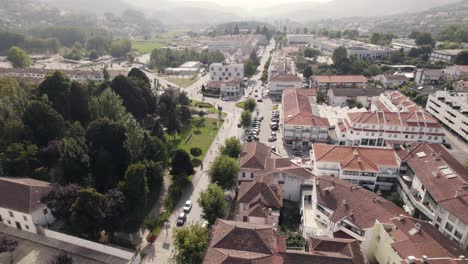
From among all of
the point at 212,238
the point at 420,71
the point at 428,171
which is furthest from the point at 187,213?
the point at 420,71

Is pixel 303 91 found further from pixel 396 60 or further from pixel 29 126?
pixel 396 60

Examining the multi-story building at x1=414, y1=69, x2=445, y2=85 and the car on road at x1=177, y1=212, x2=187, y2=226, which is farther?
the multi-story building at x1=414, y1=69, x2=445, y2=85

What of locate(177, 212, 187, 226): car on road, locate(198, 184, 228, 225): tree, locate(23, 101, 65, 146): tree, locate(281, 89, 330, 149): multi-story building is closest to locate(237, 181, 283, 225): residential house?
locate(198, 184, 228, 225): tree

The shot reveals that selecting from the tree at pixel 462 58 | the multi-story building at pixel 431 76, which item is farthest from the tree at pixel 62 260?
the tree at pixel 462 58

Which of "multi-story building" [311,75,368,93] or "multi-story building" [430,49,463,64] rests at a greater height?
"multi-story building" [430,49,463,64]

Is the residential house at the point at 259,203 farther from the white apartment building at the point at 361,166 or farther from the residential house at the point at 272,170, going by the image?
the white apartment building at the point at 361,166

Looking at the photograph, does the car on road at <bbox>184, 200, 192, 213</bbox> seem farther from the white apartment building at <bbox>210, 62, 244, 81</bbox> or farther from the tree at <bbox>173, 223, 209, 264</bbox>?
the white apartment building at <bbox>210, 62, 244, 81</bbox>
